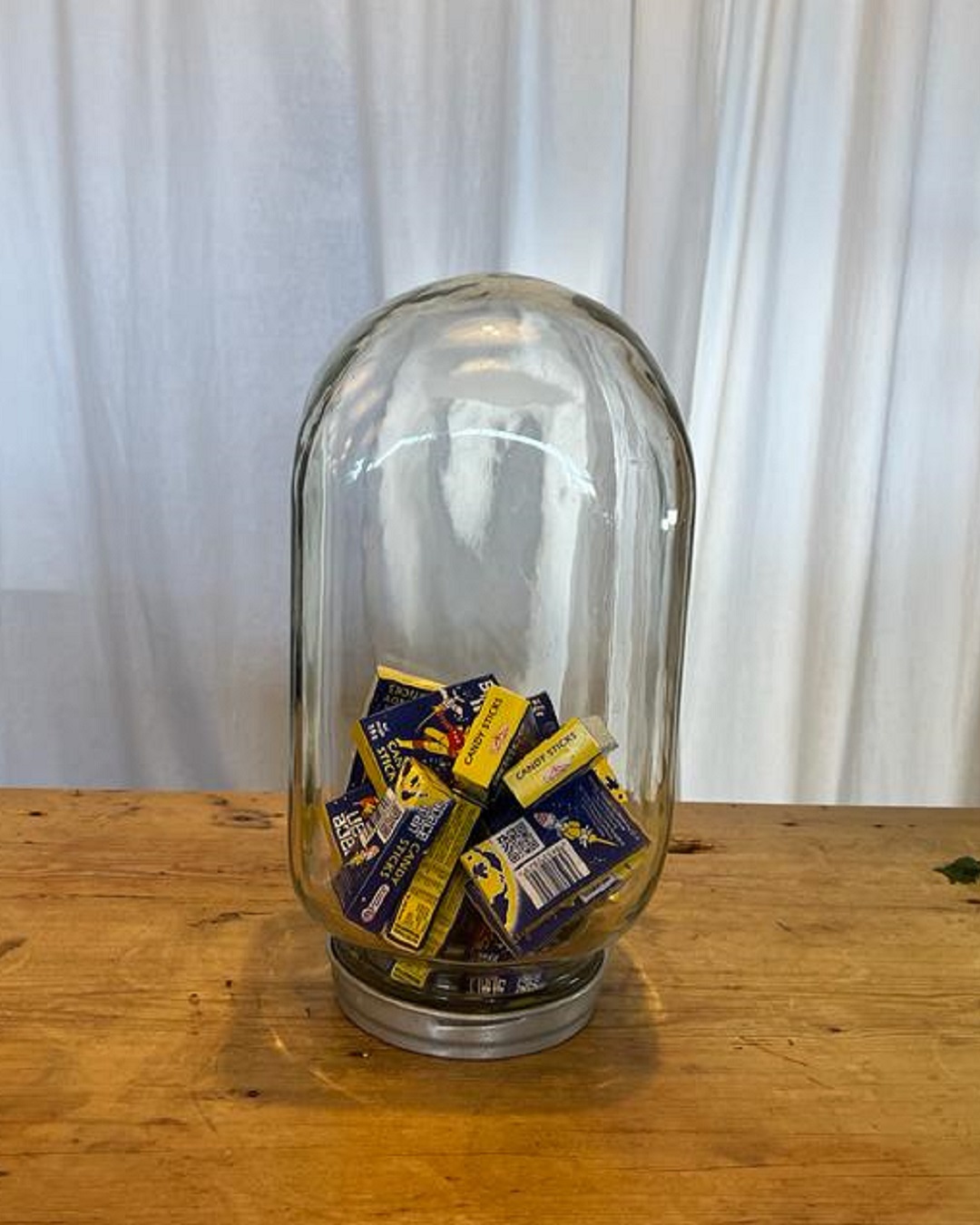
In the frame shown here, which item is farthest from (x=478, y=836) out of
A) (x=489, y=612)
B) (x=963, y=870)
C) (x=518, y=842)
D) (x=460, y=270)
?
(x=460, y=270)

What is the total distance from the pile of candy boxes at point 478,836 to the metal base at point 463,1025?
0.7 inches

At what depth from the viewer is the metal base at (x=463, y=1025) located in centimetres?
60

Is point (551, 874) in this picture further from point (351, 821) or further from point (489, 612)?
point (489, 612)

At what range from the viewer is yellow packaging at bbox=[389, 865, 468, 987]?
60 centimetres

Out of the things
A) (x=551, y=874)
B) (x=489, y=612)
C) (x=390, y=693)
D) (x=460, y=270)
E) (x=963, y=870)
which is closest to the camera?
(x=551, y=874)

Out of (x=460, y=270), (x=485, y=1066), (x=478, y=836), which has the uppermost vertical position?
(x=460, y=270)

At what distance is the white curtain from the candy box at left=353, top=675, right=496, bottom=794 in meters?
0.84

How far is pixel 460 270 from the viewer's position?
4.58ft

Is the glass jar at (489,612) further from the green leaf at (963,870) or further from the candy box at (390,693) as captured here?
the green leaf at (963,870)

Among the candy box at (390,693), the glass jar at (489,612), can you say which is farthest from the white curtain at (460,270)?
the candy box at (390,693)

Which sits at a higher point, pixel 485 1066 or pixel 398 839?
pixel 398 839

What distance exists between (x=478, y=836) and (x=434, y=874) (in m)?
0.03

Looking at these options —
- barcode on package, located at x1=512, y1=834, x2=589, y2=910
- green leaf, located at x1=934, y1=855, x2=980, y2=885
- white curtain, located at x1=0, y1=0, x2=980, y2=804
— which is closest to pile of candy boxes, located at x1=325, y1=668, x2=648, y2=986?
barcode on package, located at x1=512, y1=834, x2=589, y2=910

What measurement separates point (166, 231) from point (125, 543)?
13.8 inches
